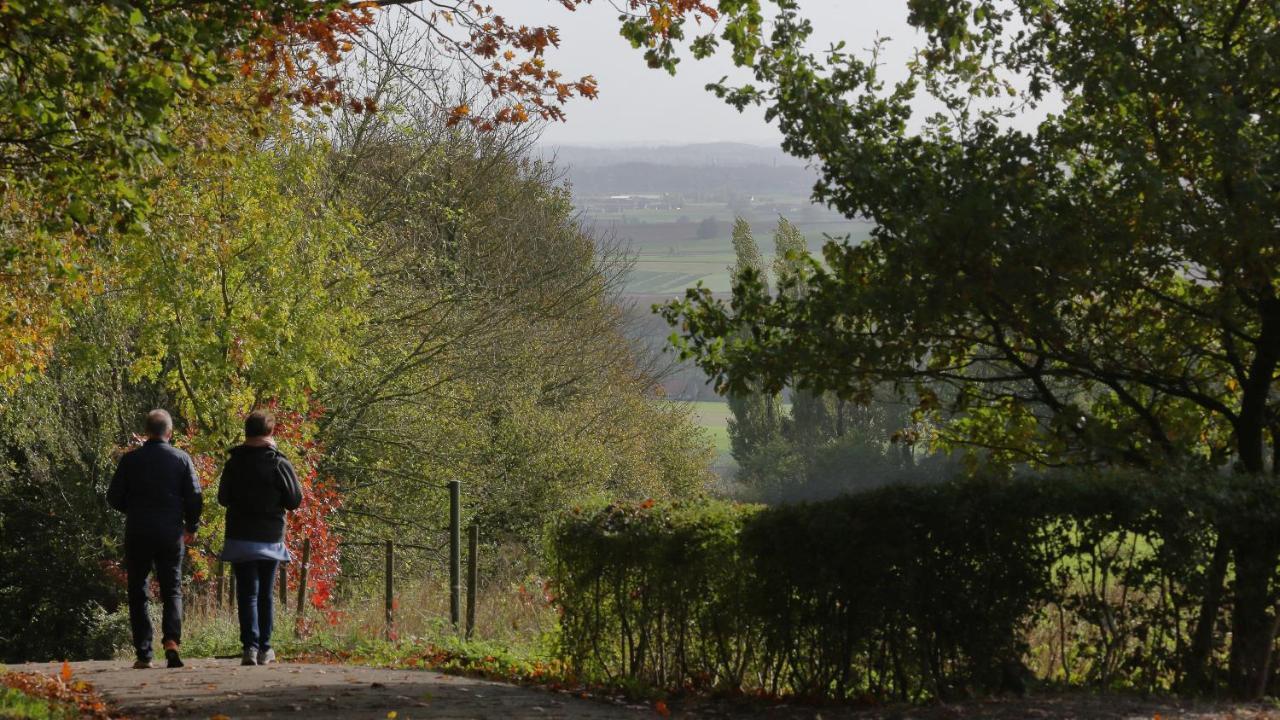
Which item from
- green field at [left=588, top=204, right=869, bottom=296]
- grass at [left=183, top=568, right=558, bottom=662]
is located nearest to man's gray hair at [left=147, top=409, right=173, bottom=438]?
grass at [left=183, top=568, right=558, bottom=662]

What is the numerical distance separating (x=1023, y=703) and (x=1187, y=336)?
12.8ft

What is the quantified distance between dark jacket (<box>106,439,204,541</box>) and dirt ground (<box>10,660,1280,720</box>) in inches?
41.3

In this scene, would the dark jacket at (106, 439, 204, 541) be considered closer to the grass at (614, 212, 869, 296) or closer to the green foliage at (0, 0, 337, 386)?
the green foliage at (0, 0, 337, 386)

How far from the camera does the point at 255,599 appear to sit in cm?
1026

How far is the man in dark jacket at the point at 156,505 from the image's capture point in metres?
9.88

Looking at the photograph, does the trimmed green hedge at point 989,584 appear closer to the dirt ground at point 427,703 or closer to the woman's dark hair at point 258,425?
the dirt ground at point 427,703

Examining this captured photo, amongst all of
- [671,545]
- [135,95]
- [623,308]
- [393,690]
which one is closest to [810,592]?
[671,545]

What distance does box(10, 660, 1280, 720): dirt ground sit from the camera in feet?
Result: 25.2

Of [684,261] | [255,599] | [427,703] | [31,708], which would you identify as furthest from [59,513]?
[684,261]

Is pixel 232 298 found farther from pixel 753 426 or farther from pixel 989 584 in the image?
pixel 753 426

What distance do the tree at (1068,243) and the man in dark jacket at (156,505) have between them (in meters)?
3.95

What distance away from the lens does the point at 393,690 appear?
30.3ft

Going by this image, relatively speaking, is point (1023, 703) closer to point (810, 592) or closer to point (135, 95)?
point (810, 592)

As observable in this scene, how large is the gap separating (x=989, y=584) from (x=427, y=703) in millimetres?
3529
